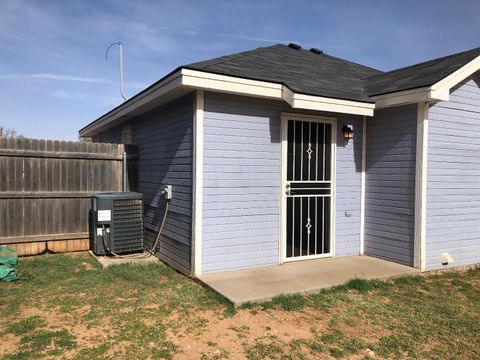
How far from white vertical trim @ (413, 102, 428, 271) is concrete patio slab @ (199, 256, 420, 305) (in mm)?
281

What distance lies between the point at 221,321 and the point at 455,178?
14.5ft

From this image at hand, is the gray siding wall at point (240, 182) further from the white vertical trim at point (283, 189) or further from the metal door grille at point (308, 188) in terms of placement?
the metal door grille at point (308, 188)

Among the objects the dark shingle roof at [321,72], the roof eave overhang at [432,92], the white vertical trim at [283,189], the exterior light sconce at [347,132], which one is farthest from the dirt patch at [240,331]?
the roof eave overhang at [432,92]

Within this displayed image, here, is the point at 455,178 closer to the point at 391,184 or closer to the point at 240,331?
the point at 391,184

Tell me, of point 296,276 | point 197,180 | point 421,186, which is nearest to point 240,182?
point 197,180

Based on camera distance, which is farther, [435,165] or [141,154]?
[141,154]

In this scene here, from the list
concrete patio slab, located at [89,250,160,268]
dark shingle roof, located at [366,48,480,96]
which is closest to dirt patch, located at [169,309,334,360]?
concrete patio slab, located at [89,250,160,268]

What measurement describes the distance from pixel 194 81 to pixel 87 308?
9.36 ft

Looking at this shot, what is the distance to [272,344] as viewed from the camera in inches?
120

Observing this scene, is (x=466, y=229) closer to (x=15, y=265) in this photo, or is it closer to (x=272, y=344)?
(x=272, y=344)

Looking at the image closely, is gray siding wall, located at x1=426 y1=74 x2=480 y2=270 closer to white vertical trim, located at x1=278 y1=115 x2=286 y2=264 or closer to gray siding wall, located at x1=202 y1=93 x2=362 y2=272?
white vertical trim, located at x1=278 y1=115 x2=286 y2=264

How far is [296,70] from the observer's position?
6.04 metres

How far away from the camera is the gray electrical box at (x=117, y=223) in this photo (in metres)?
5.91

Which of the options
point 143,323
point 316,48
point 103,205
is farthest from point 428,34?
point 143,323
